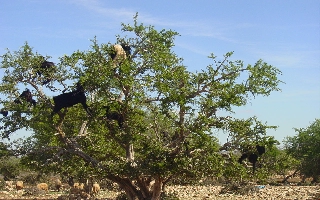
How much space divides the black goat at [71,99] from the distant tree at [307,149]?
2963cm

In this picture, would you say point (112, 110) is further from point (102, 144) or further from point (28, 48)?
point (28, 48)

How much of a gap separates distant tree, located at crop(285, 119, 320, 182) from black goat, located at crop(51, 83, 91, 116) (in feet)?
97.2

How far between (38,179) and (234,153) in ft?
126

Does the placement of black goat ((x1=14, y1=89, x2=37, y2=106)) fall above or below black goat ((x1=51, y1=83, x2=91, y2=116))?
above

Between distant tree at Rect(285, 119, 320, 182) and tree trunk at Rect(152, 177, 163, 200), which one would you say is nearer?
tree trunk at Rect(152, 177, 163, 200)

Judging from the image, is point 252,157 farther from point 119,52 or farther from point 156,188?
point 119,52

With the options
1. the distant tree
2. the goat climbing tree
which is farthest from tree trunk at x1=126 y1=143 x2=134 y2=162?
the distant tree

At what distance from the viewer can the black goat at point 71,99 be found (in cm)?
1583

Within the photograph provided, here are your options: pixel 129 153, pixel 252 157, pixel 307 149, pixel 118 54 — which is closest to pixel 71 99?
pixel 118 54

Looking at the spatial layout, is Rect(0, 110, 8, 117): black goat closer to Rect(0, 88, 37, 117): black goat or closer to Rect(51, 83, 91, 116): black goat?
Rect(0, 88, 37, 117): black goat

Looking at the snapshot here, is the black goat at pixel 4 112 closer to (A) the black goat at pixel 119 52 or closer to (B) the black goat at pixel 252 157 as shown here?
(A) the black goat at pixel 119 52

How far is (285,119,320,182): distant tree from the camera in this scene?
140ft


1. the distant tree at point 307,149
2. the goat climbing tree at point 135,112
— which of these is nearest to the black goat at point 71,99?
the goat climbing tree at point 135,112

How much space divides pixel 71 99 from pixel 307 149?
32641 mm
